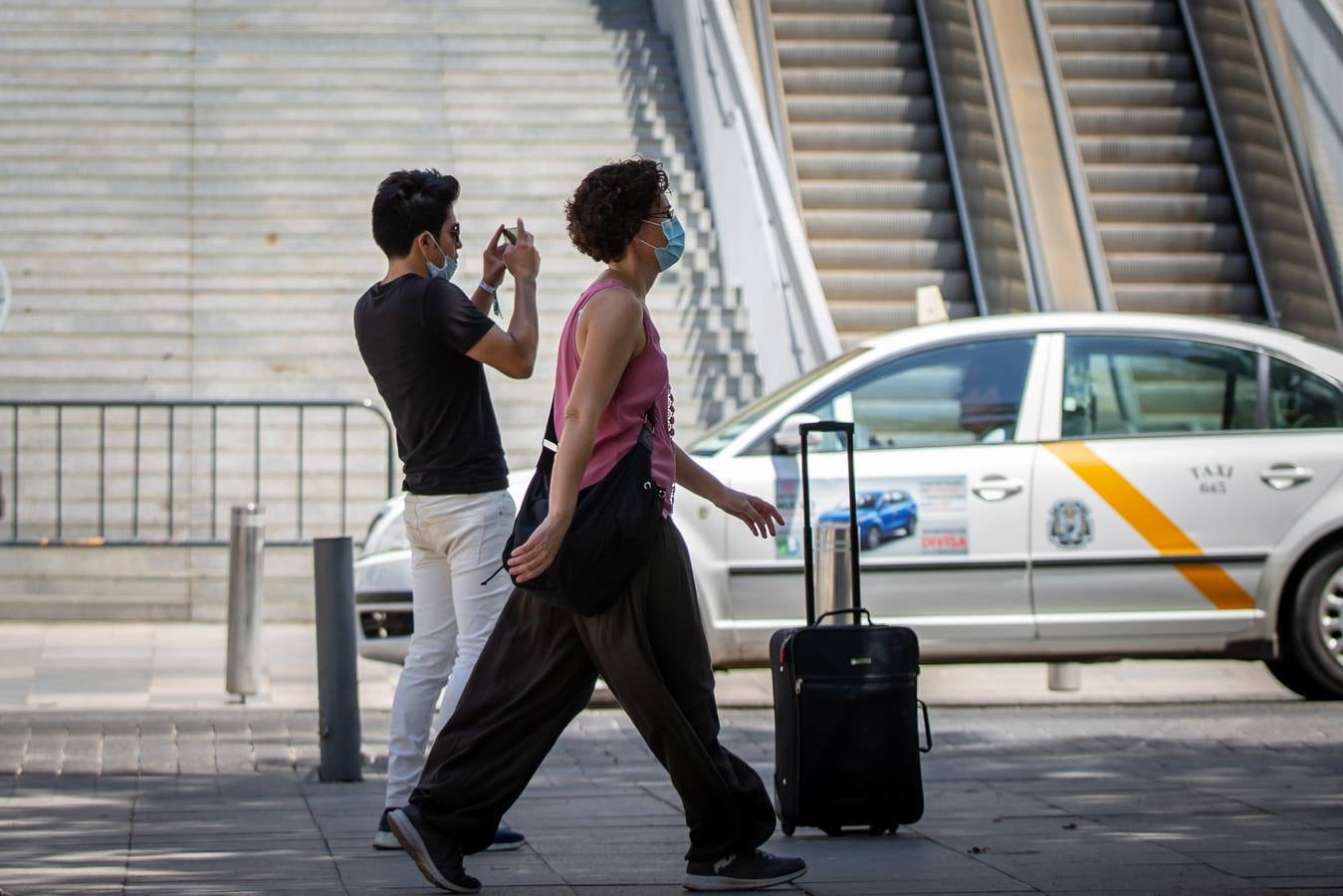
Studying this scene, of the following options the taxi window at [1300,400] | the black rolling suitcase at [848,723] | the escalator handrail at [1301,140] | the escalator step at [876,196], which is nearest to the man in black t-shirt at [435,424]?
the black rolling suitcase at [848,723]

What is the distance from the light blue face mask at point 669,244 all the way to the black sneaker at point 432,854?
56.5 inches

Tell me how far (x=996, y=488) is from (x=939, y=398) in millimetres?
464

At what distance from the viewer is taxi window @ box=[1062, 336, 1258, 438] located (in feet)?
29.3

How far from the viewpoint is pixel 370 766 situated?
7.50m

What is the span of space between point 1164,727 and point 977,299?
307 inches

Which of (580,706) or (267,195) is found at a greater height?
(267,195)

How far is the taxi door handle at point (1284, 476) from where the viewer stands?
28.8 ft

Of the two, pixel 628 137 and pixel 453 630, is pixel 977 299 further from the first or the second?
pixel 453 630

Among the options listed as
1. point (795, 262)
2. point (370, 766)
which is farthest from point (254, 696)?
point (795, 262)

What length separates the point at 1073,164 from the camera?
15.7 meters

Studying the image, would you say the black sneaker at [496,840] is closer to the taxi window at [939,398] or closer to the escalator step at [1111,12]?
the taxi window at [939,398]

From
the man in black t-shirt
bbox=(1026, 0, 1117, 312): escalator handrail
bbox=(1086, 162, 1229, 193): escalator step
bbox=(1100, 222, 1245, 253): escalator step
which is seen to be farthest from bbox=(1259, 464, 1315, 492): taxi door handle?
bbox=(1086, 162, 1229, 193): escalator step

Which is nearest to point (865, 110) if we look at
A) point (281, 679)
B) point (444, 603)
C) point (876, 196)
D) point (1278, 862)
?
point (876, 196)

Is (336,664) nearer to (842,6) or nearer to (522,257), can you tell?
(522,257)
